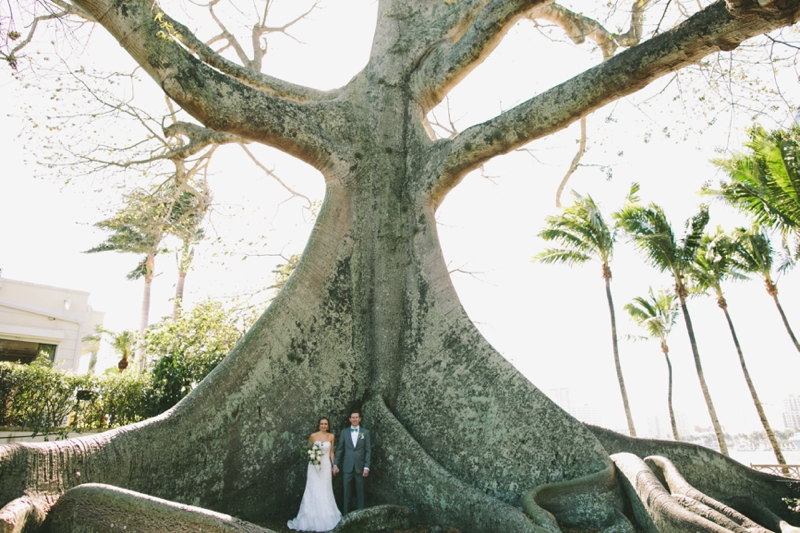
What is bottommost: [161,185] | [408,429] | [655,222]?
[408,429]

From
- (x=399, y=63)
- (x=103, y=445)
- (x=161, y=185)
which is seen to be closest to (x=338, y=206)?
(x=399, y=63)

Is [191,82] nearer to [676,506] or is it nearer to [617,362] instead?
[676,506]

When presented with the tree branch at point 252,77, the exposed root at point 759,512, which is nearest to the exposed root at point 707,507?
the exposed root at point 759,512

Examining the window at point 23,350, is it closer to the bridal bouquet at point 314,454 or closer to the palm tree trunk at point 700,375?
the bridal bouquet at point 314,454

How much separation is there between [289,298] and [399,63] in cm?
397

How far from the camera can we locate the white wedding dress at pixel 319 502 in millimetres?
5281

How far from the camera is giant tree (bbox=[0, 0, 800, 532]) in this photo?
469cm

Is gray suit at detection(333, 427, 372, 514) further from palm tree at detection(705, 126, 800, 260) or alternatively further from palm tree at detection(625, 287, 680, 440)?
palm tree at detection(625, 287, 680, 440)

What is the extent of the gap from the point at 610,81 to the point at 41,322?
26388 mm

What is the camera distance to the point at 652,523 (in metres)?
4.55

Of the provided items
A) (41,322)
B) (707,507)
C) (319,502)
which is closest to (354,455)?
(319,502)

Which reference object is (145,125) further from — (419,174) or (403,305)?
(403,305)

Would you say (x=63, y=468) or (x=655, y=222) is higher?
(x=655, y=222)

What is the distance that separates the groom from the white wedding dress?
0.48 ft
